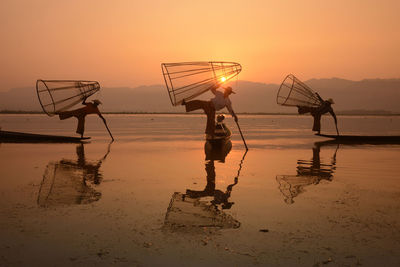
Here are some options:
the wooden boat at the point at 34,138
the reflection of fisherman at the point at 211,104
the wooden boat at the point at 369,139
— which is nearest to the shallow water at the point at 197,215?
the reflection of fisherman at the point at 211,104

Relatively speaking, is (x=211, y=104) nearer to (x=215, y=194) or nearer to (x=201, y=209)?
(x=215, y=194)

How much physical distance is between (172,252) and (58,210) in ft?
10.7

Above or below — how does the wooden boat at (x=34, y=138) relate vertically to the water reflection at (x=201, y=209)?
below

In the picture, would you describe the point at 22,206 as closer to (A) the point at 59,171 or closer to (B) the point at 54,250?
(B) the point at 54,250

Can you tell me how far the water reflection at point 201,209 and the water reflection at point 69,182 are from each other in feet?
6.64

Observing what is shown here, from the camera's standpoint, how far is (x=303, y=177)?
12.6 metres

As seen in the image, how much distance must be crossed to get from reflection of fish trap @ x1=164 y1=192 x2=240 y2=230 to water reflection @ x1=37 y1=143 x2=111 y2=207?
2.03m

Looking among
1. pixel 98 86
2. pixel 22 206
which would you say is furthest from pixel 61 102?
pixel 22 206

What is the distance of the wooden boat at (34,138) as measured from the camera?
24.6 meters

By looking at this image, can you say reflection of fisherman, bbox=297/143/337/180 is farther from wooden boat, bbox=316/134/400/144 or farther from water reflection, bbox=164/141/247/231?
wooden boat, bbox=316/134/400/144

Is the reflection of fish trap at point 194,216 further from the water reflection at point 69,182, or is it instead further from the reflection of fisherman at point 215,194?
the water reflection at point 69,182

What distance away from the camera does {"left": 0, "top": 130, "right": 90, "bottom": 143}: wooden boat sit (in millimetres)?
24641

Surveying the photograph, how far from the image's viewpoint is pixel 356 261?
545 centimetres

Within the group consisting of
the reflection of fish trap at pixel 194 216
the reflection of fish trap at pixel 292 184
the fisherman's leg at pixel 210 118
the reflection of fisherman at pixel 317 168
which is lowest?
the reflection of fisherman at pixel 317 168
